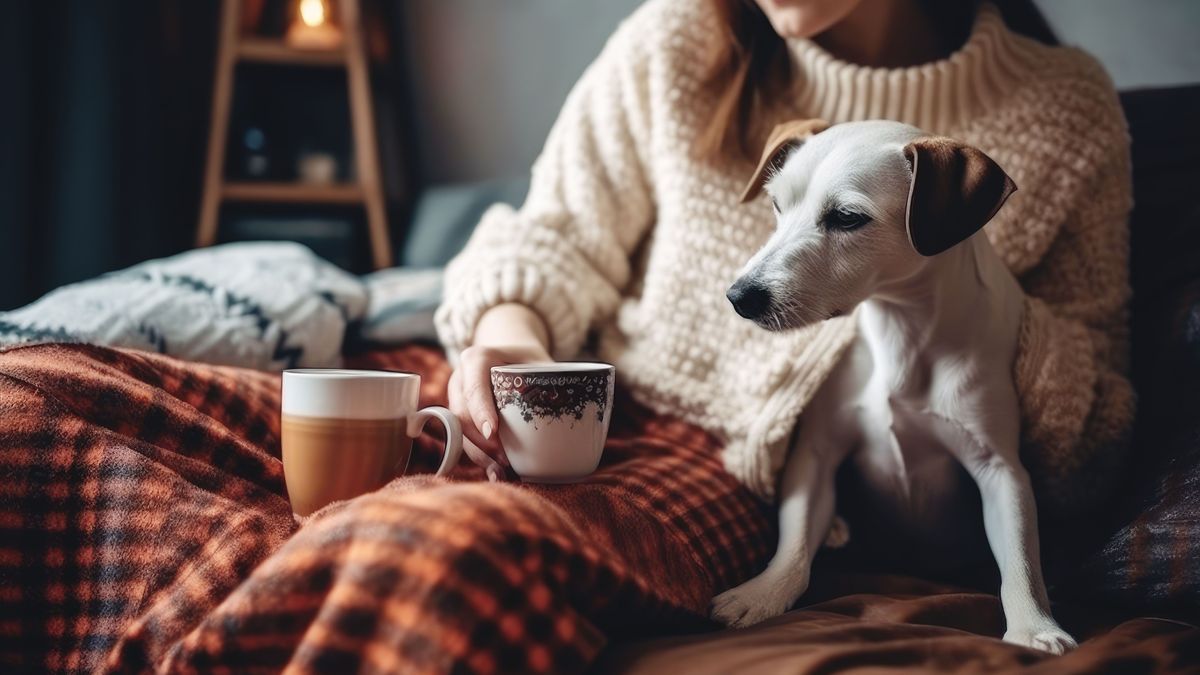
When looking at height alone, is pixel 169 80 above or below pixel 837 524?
above

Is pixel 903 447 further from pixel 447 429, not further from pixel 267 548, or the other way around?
pixel 267 548

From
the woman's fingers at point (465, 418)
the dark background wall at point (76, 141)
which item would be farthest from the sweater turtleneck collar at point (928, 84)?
the dark background wall at point (76, 141)

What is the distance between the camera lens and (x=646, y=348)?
1.02m

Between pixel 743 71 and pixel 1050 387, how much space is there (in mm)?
448

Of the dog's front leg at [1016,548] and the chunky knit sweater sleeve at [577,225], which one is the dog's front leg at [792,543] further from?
the chunky knit sweater sleeve at [577,225]

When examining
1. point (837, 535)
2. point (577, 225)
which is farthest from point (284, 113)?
point (837, 535)

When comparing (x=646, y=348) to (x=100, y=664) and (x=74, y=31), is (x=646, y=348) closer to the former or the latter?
(x=100, y=664)

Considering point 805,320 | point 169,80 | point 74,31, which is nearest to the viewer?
point 805,320

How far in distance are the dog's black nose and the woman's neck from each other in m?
0.47

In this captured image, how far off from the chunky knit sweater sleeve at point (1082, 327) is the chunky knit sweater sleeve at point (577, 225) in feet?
1.45

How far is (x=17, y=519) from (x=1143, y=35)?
5.28 feet

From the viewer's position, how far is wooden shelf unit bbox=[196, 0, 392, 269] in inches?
82.4

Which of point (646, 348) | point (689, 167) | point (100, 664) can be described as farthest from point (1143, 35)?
point (100, 664)

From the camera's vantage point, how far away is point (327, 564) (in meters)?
0.54
